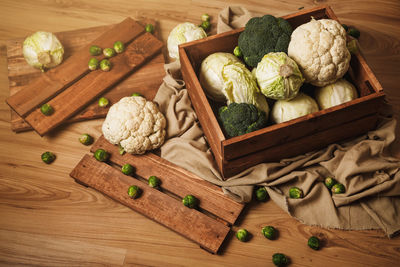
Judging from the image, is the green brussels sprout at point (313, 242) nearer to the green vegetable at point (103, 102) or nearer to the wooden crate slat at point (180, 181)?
the wooden crate slat at point (180, 181)

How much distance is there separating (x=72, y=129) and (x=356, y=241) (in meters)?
2.15

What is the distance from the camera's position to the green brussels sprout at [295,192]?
2208 millimetres

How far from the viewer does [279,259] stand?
2.09 metres

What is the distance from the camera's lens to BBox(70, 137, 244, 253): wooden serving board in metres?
2.19

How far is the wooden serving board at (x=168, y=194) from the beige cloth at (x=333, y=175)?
0.28ft

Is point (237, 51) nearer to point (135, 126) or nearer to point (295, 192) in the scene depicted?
point (135, 126)

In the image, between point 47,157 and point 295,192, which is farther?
point 47,157

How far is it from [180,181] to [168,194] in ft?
0.40

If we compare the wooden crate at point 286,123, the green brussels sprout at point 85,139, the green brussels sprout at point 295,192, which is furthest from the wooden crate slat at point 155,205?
the green brussels sprout at point 295,192

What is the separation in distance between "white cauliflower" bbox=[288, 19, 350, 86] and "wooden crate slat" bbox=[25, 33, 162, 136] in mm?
1248

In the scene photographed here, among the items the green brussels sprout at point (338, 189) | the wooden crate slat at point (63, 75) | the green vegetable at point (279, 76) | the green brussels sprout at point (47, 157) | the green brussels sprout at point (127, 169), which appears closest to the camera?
the green vegetable at point (279, 76)

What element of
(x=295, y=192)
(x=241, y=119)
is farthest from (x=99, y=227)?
(x=295, y=192)

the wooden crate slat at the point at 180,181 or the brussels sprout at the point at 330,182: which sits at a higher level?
the brussels sprout at the point at 330,182

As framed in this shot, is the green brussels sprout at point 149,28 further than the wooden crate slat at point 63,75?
Yes
